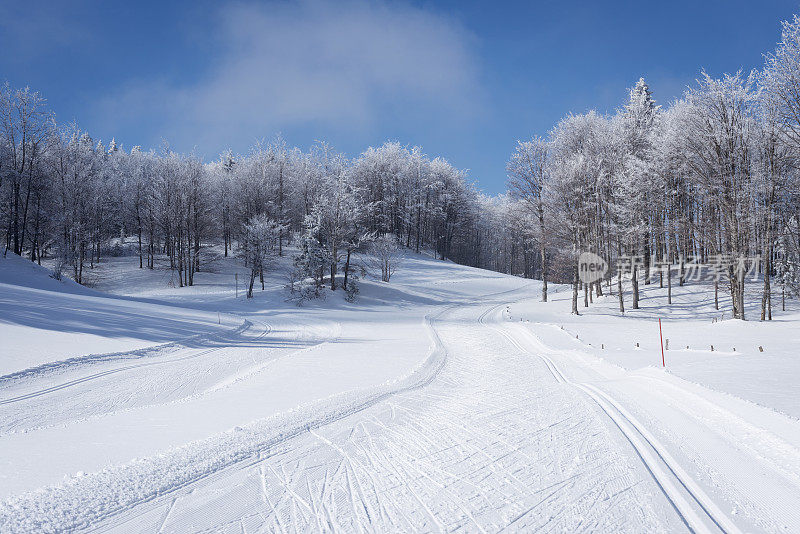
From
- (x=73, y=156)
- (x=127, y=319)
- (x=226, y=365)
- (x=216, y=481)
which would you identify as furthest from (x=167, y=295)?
(x=216, y=481)

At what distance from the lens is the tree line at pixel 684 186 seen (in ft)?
61.1

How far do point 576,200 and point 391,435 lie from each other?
24957 millimetres

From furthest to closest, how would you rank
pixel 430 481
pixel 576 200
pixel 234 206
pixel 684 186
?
pixel 234 206, pixel 684 186, pixel 576 200, pixel 430 481

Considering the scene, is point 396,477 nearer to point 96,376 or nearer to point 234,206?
point 96,376

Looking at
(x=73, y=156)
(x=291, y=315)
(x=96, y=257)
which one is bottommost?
(x=291, y=315)

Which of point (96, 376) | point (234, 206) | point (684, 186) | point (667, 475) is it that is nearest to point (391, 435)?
point (667, 475)

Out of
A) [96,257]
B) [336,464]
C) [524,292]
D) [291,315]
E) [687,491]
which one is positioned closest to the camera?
[687,491]

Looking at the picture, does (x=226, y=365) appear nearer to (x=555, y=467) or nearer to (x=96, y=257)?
(x=555, y=467)

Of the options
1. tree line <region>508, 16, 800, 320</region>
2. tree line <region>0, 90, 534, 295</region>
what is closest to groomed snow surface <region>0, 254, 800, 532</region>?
tree line <region>508, 16, 800, 320</region>

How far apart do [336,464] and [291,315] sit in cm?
2036

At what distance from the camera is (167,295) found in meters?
A: 29.5

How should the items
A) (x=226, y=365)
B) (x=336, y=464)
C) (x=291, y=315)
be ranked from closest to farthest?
(x=336, y=464)
(x=226, y=365)
(x=291, y=315)

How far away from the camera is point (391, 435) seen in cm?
489

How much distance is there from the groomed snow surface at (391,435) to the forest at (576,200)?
9.99 m
